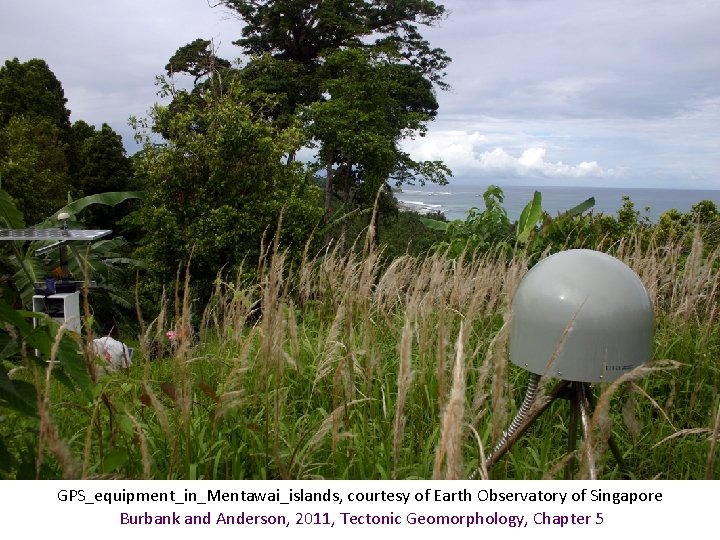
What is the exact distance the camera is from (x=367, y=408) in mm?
2350

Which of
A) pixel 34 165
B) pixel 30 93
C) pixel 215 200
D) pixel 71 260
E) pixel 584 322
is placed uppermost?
pixel 30 93

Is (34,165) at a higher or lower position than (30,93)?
lower

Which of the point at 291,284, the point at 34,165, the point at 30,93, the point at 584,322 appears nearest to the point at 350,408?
the point at 584,322

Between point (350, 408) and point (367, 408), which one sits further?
point (367, 408)

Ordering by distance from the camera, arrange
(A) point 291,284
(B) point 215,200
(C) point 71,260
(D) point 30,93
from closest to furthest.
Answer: (A) point 291,284 < (C) point 71,260 < (B) point 215,200 < (D) point 30,93

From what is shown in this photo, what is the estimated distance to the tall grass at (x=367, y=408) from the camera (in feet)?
4.70

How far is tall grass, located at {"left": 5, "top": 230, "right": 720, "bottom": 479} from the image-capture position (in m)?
1.43

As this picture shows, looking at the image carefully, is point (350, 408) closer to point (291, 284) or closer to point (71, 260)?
point (291, 284)

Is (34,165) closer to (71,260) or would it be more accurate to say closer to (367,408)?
(71,260)

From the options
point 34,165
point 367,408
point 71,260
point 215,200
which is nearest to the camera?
point 367,408

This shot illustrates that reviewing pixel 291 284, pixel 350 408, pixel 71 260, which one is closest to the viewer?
pixel 350 408

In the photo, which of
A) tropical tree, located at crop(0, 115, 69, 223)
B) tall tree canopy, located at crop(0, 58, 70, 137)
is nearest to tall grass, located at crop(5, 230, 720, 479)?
tropical tree, located at crop(0, 115, 69, 223)

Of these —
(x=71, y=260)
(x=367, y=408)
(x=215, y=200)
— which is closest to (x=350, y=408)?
(x=367, y=408)
